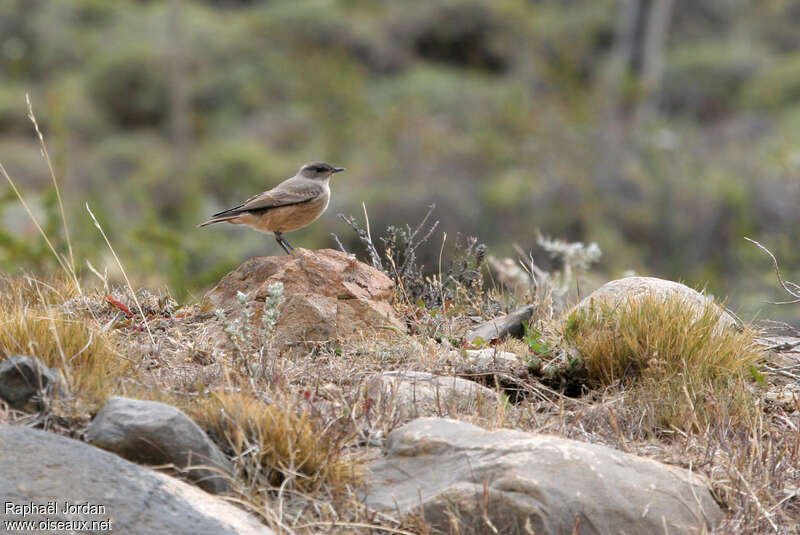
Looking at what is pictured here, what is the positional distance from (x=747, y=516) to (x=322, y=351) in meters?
2.15

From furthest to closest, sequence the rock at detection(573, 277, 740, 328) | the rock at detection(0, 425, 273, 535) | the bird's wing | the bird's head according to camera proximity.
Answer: the bird's head < the bird's wing < the rock at detection(573, 277, 740, 328) < the rock at detection(0, 425, 273, 535)

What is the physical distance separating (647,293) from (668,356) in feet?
1.32

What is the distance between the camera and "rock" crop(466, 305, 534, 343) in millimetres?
5070

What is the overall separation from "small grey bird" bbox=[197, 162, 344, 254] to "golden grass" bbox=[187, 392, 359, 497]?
2271mm

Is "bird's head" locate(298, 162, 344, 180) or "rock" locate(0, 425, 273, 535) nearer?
"rock" locate(0, 425, 273, 535)

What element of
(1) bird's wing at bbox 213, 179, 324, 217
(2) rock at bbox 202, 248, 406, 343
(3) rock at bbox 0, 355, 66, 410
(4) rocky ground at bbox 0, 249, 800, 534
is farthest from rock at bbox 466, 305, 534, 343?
(3) rock at bbox 0, 355, 66, 410

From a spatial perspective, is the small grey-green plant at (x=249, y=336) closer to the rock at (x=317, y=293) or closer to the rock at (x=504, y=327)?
the rock at (x=317, y=293)

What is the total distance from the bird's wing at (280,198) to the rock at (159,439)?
244 centimetres

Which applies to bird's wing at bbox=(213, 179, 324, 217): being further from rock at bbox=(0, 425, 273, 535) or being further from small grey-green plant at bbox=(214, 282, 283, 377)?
rock at bbox=(0, 425, 273, 535)

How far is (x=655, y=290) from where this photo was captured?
193 inches

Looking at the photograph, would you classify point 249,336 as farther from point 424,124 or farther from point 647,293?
point 424,124

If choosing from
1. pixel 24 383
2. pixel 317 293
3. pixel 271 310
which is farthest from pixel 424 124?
pixel 24 383

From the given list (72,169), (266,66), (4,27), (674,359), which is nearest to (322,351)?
(674,359)

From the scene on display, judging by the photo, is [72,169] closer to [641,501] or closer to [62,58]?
[62,58]
